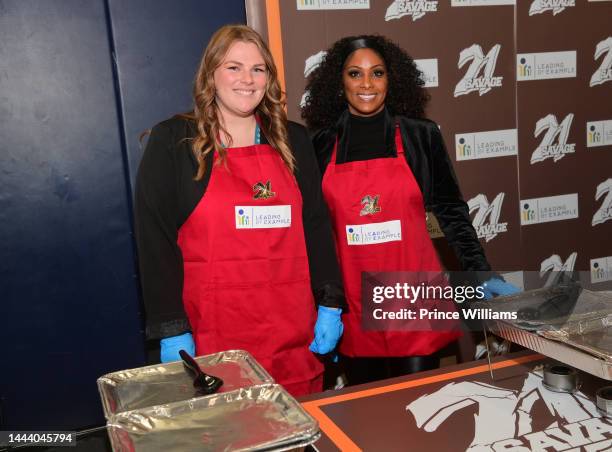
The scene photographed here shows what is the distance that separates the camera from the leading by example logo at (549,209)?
307 cm

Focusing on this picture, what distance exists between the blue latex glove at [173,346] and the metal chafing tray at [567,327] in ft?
2.69

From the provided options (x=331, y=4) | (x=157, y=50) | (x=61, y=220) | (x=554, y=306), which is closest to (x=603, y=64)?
(x=331, y=4)

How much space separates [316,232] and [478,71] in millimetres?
1561

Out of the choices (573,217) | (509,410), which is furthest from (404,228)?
(573,217)

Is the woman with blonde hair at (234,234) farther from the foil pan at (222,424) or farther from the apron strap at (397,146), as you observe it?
the foil pan at (222,424)

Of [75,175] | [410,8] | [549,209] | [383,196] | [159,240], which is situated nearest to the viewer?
[159,240]

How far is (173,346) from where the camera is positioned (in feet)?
5.20

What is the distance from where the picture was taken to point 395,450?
1.00 metres

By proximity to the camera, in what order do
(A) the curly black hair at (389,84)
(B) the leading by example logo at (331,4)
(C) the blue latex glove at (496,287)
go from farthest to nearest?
(B) the leading by example logo at (331,4)
(A) the curly black hair at (389,84)
(C) the blue latex glove at (496,287)

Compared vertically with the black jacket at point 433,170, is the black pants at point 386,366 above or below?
below

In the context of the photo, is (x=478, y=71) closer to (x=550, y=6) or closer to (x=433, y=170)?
(x=550, y=6)

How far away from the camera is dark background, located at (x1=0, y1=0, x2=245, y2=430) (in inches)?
89.7

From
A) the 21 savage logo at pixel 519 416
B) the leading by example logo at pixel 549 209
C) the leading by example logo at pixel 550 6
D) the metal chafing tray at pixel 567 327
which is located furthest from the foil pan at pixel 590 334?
the leading by example logo at pixel 550 6

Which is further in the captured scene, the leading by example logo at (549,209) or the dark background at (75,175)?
the leading by example logo at (549,209)
